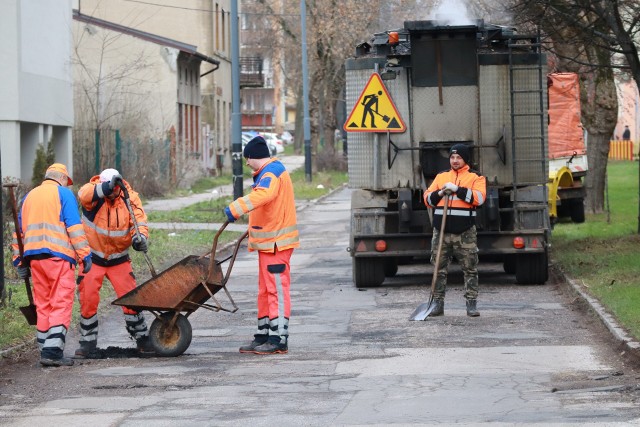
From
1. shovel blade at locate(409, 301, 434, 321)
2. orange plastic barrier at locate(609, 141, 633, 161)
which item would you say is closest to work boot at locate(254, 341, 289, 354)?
shovel blade at locate(409, 301, 434, 321)

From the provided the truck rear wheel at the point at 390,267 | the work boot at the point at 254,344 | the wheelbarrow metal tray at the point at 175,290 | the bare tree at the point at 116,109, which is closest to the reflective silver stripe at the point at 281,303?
the work boot at the point at 254,344

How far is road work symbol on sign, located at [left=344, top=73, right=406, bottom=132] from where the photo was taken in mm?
15164

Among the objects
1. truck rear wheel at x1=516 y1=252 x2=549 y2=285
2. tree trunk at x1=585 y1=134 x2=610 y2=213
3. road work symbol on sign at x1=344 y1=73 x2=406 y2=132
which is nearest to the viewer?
road work symbol on sign at x1=344 y1=73 x2=406 y2=132

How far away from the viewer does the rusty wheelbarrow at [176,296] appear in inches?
414

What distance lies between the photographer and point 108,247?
1082 cm

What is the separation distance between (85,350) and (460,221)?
405cm

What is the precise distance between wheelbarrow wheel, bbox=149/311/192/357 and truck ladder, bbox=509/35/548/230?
5757mm

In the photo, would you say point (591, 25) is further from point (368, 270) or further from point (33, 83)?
point (33, 83)

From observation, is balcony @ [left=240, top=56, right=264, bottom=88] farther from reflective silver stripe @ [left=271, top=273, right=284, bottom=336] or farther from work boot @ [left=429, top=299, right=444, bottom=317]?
reflective silver stripe @ [left=271, top=273, right=284, bottom=336]

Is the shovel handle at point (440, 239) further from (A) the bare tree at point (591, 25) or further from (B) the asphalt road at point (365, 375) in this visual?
(A) the bare tree at point (591, 25)

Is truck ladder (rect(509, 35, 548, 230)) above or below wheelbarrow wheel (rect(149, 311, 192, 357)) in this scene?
above

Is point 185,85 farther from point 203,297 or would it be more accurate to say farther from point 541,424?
point 541,424

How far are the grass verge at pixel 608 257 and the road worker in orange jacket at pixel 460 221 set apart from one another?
1.39 meters

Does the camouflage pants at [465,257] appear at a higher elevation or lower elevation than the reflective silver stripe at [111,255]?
lower
